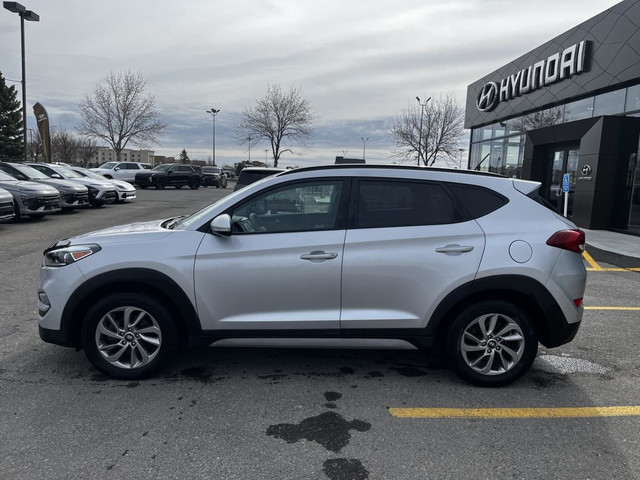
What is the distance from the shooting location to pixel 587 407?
3.45 meters

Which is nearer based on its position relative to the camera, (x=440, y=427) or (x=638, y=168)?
(x=440, y=427)

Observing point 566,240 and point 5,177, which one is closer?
point 566,240

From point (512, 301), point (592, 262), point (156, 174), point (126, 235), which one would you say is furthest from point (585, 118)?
point (156, 174)

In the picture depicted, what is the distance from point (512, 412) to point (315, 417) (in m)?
1.41

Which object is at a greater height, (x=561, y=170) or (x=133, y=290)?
(x=561, y=170)

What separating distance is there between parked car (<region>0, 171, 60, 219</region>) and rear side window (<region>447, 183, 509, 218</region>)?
1266 centimetres

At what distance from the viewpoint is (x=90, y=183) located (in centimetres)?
1778

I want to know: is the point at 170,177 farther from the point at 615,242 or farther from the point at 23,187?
the point at 615,242

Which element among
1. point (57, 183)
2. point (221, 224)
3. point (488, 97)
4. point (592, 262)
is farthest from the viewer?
point (488, 97)

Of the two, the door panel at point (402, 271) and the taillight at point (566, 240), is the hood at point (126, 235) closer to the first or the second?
the door panel at point (402, 271)

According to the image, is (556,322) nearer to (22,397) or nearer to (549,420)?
(549,420)

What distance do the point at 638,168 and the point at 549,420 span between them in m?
13.6

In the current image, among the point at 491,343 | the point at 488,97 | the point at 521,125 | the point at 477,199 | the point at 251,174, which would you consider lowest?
the point at 491,343

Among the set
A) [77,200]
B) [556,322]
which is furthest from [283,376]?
[77,200]
